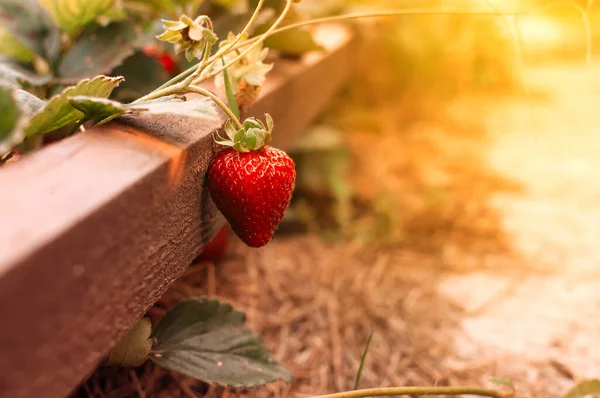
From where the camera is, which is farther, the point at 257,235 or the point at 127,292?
the point at 257,235

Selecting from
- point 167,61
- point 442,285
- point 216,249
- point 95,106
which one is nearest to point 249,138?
point 95,106

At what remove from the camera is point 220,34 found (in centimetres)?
100

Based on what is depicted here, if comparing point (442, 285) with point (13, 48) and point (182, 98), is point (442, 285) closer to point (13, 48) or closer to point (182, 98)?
point (182, 98)

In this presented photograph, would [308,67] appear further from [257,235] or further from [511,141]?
[511,141]

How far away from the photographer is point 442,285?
138 centimetres

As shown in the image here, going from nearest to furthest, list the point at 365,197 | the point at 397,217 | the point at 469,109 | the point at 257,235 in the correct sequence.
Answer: the point at 257,235 → the point at 397,217 → the point at 365,197 → the point at 469,109

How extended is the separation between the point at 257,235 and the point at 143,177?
23cm

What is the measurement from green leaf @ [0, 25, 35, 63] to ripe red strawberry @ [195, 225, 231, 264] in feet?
1.66

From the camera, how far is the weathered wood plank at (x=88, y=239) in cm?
39

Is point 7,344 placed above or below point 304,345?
above

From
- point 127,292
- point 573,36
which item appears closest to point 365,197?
point 127,292

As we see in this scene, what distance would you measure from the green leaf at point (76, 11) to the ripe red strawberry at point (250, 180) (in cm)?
38

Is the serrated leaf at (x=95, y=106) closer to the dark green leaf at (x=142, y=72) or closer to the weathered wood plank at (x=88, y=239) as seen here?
the weathered wood plank at (x=88, y=239)

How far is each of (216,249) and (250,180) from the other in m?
0.64
